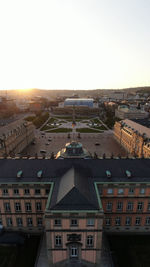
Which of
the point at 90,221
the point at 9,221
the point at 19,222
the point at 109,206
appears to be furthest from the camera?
the point at 19,222

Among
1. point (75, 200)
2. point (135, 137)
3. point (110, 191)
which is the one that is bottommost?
point (110, 191)

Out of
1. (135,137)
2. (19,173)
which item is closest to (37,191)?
(19,173)

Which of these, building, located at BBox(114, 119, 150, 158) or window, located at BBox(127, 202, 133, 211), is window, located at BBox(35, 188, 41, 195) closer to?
window, located at BBox(127, 202, 133, 211)

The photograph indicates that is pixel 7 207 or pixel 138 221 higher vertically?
pixel 7 207

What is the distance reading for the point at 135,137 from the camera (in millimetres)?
94625

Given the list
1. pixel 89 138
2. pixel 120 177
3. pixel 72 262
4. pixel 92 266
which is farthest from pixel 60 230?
pixel 89 138

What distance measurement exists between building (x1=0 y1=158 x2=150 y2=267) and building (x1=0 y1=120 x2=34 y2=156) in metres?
34.5


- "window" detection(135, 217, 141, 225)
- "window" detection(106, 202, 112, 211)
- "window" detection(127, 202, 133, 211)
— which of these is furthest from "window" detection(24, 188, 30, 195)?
"window" detection(135, 217, 141, 225)

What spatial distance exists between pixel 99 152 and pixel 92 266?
7230 centimetres

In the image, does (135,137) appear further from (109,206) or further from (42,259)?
(42,259)

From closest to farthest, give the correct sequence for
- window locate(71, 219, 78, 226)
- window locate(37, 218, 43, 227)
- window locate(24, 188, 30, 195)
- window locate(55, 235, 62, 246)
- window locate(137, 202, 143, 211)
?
window locate(71, 219, 78, 226) < window locate(55, 235, 62, 246) < window locate(24, 188, 30, 195) < window locate(137, 202, 143, 211) < window locate(37, 218, 43, 227)

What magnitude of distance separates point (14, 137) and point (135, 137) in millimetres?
73509

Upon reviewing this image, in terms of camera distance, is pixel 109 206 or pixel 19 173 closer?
pixel 19 173

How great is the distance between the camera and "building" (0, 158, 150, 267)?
3354 centimetres
